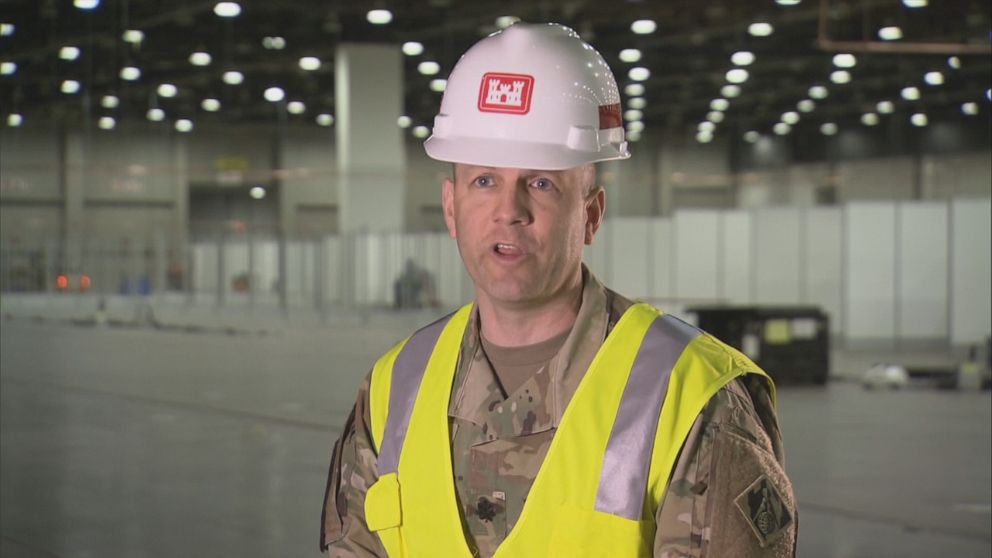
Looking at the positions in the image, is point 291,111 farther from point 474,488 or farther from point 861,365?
point 474,488

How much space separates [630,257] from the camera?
2145 cm

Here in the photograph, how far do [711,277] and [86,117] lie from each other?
1389cm

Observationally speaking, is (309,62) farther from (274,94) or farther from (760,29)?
(760,29)

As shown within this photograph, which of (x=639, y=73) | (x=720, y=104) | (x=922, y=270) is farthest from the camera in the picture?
(x=720, y=104)

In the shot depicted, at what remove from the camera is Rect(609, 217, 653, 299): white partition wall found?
70.0ft

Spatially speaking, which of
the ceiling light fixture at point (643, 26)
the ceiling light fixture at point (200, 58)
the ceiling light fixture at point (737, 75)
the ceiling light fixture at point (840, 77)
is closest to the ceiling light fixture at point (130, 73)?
the ceiling light fixture at point (200, 58)

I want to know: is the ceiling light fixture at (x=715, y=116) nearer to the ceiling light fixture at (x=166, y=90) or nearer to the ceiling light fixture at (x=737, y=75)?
the ceiling light fixture at (x=737, y=75)

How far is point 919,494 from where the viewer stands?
845 cm

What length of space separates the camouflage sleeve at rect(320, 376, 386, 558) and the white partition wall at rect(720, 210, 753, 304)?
19.7 metres

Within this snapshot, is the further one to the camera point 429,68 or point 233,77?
point 429,68

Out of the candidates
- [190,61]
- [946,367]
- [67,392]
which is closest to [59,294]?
[67,392]

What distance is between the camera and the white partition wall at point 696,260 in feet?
71.3

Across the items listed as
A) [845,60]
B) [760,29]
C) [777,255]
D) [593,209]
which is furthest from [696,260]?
[593,209]

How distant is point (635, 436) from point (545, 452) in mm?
197
